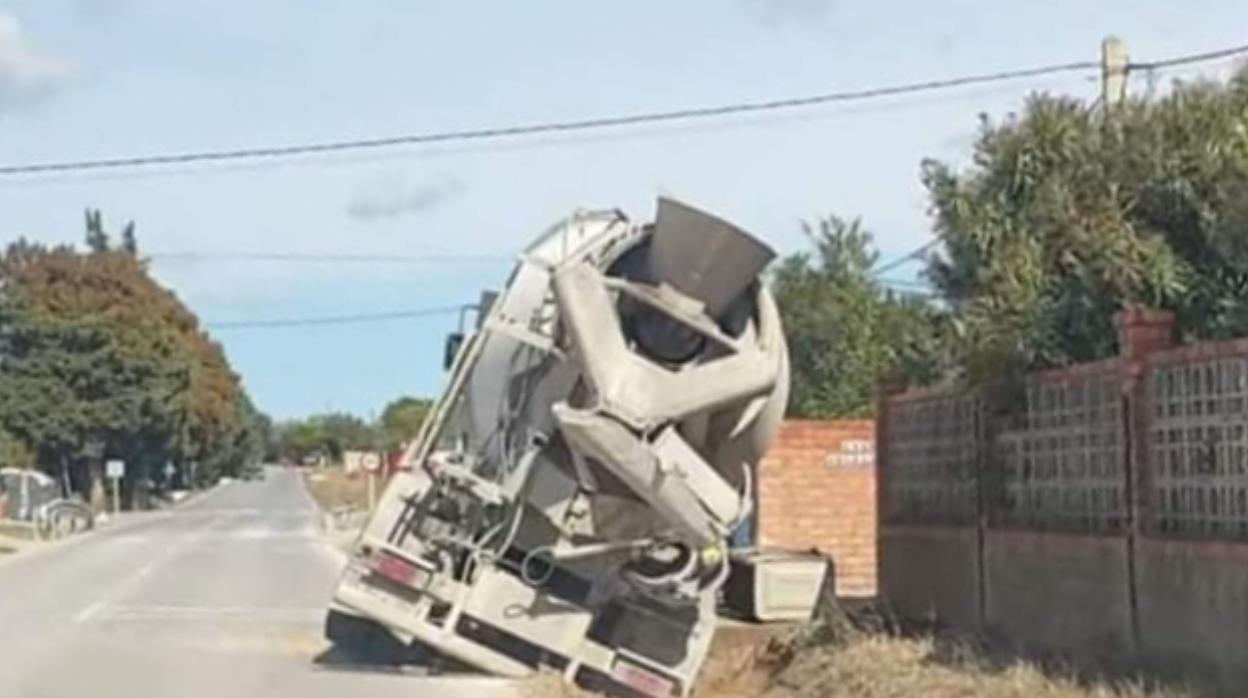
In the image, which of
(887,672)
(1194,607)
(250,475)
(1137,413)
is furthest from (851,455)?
(250,475)

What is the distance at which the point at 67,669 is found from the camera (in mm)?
20062

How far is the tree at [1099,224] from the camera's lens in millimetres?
16328

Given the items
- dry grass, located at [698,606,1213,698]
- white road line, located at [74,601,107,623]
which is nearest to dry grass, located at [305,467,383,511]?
white road line, located at [74,601,107,623]

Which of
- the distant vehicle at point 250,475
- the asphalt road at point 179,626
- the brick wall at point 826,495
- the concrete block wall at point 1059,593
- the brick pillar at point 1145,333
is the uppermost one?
the distant vehicle at point 250,475

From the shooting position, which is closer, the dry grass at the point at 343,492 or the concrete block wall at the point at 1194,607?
the concrete block wall at the point at 1194,607

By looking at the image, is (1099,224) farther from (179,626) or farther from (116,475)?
(116,475)

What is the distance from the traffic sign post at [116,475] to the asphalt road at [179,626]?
3475cm

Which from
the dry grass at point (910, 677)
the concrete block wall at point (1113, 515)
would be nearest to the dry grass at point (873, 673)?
the dry grass at point (910, 677)

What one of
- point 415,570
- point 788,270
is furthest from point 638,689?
point 788,270

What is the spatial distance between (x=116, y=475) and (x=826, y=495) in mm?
67141

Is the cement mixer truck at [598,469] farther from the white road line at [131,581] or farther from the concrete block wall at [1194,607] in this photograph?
the white road line at [131,581]

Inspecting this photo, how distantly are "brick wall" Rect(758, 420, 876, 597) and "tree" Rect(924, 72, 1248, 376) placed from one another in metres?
9.58

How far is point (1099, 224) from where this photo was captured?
16.9 meters

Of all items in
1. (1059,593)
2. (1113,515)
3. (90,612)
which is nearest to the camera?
(1113,515)
